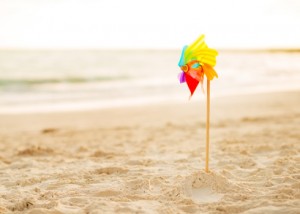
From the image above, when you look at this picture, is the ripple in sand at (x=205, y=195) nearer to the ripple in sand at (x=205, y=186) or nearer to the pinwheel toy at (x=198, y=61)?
the ripple in sand at (x=205, y=186)

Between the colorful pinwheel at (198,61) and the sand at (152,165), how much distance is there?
3.31ft

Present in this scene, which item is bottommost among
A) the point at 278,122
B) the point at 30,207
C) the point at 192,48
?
the point at 30,207

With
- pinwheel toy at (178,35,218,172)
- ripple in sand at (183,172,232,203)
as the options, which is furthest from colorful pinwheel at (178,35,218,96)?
ripple in sand at (183,172,232,203)

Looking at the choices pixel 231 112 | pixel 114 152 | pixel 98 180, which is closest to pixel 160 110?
pixel 231 112

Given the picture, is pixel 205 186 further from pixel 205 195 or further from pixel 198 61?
pixel 198 61

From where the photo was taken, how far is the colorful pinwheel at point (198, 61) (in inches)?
127

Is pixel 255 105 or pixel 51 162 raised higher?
pixel 255 105

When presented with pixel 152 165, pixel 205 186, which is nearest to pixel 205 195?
pixel 205 186

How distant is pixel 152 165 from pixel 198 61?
168 cm

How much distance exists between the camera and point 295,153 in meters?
4.58

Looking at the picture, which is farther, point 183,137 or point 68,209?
point 183,137

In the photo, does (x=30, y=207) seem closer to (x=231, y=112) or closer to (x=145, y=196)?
(x=145, y=196)

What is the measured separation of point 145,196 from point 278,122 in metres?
4.45

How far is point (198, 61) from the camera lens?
322 centimetres
